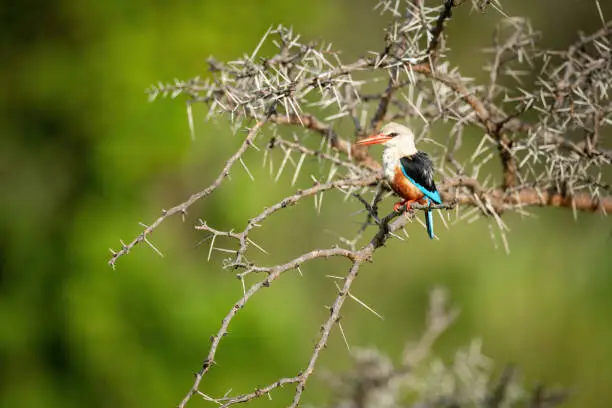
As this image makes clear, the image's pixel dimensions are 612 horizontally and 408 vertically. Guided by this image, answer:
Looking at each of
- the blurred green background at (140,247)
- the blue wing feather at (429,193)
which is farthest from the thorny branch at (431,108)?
the blurred green background at (140,247)

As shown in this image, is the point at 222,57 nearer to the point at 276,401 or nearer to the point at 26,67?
the point at 26,67

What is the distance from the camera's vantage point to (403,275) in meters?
10.0

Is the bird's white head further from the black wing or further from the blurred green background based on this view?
the blurred green background

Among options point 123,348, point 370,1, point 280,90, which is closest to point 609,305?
point 370,1

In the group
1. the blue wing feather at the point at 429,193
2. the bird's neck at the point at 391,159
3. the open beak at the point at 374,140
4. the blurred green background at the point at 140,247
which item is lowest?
the blue wing feather at the point at 429,193

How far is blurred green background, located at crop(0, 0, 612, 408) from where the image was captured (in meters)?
7.85

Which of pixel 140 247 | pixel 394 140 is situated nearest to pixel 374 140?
pixel 394 140

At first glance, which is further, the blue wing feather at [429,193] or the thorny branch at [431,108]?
the blue wing feather at [429,193]

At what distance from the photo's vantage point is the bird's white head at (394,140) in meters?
3.47

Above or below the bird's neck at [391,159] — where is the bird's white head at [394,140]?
above

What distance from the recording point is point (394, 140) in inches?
139

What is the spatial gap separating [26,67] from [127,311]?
2701 millimetres

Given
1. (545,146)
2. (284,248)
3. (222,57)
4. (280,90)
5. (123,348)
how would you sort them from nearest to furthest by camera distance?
1. (280,90)
2. (545,146)
3. (123,348)
4. (222,57)
5. (284,248)

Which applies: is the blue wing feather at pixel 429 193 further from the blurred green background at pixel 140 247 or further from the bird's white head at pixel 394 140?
the blurred green background at pixel 140 247
